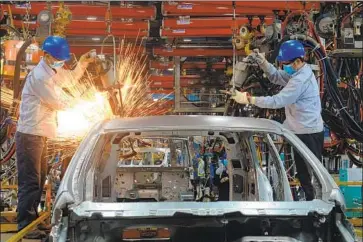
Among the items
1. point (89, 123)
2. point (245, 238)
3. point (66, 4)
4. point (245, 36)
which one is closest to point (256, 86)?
point (245, 36)

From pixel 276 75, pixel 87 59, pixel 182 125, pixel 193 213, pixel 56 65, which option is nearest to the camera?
pixel 193 213

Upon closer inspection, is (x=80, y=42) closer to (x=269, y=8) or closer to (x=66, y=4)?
(x=66, y=4)

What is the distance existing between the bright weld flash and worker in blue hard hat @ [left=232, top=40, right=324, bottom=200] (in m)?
1.49

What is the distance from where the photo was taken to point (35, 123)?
4430 millimetres

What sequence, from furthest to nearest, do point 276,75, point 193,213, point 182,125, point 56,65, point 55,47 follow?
point 276,75, point 56,65, point 55,47, point 182,125, point 193,213

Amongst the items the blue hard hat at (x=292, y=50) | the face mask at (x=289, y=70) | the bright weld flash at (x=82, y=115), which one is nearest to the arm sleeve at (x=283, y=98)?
the blue hard hat at (x=292, y=50)

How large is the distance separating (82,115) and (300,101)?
2258 mm

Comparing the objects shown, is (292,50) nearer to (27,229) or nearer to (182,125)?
(182,125)

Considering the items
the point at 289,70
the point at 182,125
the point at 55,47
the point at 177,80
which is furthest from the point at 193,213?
the point at 177,80

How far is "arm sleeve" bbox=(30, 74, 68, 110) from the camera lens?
4340mm

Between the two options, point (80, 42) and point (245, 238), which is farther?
point (80, 42)

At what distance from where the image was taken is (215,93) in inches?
363

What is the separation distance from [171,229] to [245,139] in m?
1.48

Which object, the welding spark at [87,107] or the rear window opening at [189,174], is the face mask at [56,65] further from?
the rear window opening at [189,174]
